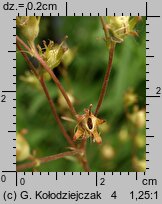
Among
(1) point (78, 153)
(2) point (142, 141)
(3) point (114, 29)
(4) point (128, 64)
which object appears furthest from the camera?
(4) point (128, 64)

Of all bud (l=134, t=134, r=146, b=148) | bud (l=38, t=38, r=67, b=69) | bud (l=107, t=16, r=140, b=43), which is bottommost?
bud (l=134, t=134, r=146, b=148)

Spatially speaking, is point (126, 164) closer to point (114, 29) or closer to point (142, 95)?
point (142, 95)

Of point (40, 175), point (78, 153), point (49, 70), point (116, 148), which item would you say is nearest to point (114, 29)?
point (49, 70)

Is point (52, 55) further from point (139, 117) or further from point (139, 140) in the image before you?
point (139, 140)

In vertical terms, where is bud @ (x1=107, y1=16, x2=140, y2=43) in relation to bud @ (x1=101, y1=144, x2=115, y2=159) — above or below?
above

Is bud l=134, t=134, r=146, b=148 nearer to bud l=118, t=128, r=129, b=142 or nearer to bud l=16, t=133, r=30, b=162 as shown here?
bud l=118, t=128, r=129, b=142

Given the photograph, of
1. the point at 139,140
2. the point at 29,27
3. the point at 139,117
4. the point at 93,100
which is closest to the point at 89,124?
the point at 29,27

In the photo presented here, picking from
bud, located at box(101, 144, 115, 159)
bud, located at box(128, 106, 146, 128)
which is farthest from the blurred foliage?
bud, located at box(128, 106, 146, 128)

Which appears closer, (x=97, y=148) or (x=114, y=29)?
(x=114, y=29)
